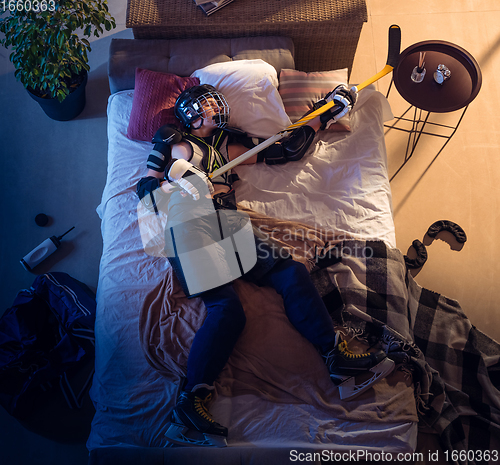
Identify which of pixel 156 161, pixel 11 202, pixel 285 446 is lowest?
pixel 285 446

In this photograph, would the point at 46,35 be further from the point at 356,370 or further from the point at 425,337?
the point at 425,337

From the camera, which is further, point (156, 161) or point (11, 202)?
point (11, 202)

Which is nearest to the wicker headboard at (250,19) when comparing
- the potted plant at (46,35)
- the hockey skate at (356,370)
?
the potted plant at (46,35)

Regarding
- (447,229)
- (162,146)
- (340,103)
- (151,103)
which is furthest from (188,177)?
(447,229)

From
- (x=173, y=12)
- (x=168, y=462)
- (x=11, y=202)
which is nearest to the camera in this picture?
(x=168, y=462)

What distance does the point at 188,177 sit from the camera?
1.64 m

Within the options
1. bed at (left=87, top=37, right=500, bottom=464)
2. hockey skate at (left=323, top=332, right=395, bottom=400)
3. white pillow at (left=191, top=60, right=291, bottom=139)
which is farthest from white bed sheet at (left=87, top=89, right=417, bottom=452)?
white pillow at (left=191, top=60, right=291, bottom=139)

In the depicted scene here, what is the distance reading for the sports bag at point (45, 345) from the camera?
1619 mm

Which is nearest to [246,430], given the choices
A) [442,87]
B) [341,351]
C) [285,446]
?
[285,446]

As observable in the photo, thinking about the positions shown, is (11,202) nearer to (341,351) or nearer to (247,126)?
(247,126)

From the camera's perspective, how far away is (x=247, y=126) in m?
1.91

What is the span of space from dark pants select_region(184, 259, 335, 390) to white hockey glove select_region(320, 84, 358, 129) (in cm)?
79

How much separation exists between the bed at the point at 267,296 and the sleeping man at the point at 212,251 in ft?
0.21

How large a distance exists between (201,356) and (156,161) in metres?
0.88
